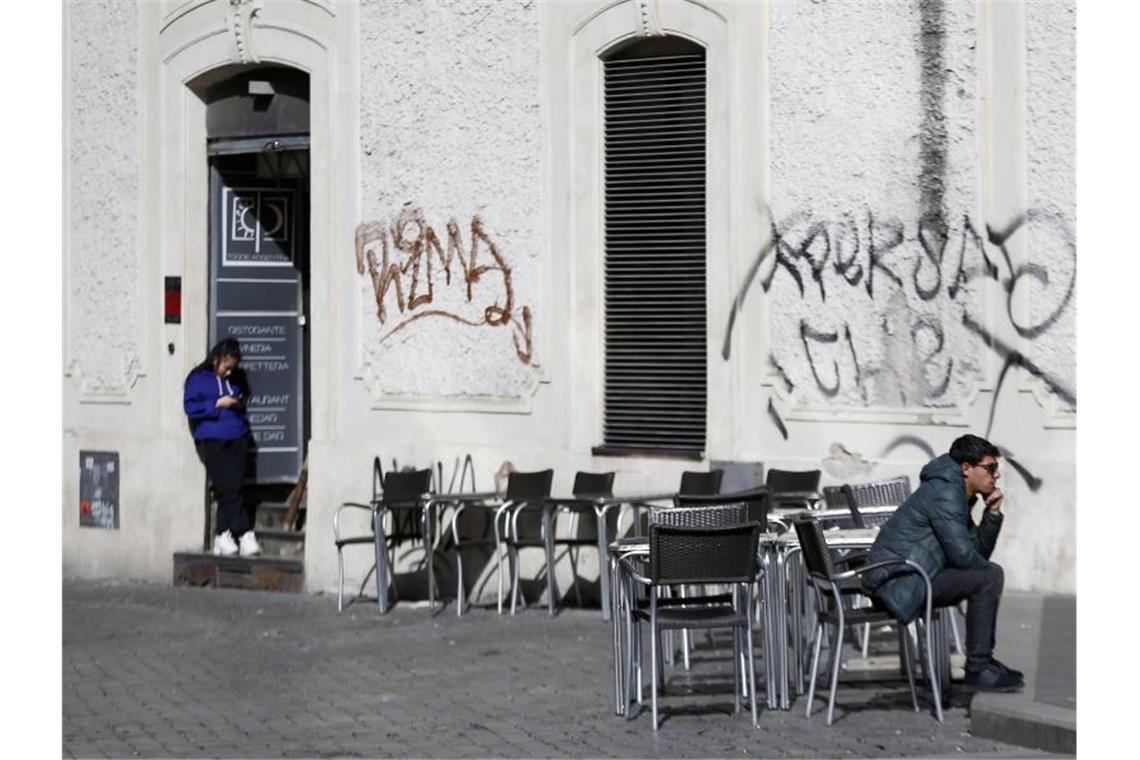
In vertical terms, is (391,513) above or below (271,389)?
below

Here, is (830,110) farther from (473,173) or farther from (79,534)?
(79,534)

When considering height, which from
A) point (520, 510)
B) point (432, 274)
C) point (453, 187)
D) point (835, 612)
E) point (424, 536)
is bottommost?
point (424, 536)

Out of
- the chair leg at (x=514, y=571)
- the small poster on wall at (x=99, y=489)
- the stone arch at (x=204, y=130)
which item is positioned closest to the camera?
the chair leg at (x=514, y=571)

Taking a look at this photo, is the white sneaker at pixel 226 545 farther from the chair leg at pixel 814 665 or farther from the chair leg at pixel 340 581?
the chair leg at pixel 814 665

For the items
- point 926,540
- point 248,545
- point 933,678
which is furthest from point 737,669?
point 248,545

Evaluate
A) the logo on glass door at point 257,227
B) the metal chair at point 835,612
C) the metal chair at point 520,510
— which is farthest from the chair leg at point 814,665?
the logo on glass door at point 257,227

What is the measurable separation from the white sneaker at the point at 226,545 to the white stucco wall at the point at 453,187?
6.82 ft

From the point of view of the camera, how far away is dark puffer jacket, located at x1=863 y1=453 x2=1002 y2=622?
377 inches

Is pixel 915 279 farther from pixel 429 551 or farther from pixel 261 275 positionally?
pixel 261 275

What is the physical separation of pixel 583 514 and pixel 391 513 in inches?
67.4

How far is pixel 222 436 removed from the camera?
16.9 m

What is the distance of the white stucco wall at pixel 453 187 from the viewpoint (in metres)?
14.9

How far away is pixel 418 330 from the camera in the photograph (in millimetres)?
15547
